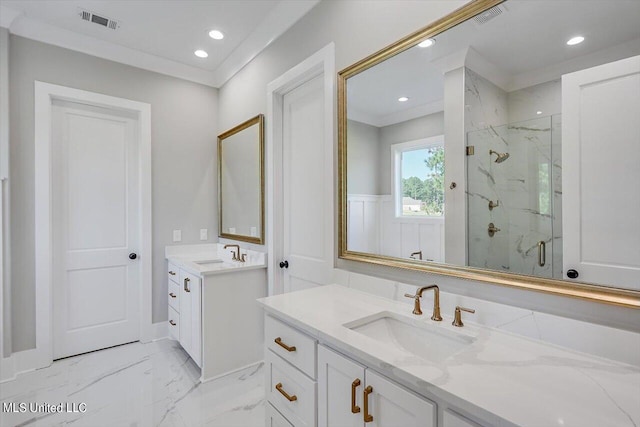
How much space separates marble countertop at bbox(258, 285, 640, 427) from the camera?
0.66 metres

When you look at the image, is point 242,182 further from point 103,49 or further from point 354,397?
point 354,397

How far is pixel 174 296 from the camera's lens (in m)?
2.88

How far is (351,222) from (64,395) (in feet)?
7.75

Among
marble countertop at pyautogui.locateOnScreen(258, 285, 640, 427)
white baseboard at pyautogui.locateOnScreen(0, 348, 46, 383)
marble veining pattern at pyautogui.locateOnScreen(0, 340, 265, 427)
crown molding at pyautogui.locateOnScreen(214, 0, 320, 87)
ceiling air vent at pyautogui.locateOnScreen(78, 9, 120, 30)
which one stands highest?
ceiling air vent at pyautogui.locateOnScreen(78, 9, 120, 30)

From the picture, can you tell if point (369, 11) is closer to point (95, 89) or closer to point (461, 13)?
point (461, 13)

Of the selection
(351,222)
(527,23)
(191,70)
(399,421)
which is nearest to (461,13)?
(527,23)

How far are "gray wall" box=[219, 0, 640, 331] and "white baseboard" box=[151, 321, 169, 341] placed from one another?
7.27 ft

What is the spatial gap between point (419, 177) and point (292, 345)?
953 mm

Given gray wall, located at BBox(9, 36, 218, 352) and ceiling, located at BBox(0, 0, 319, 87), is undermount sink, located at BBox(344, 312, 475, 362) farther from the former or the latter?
gray wall, located at BBox(9, 36, 218, 352)

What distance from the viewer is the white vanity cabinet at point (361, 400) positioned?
840 mm

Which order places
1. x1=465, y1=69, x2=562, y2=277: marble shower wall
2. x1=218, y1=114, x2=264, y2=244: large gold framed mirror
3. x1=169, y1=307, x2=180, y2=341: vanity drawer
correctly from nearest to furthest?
x1=465, y1=69, x2=562, y2=277: marble shower wall → x1=218, y1=114, x2=264, y2=244: large gold framed mirror → x1=169, y1=307, x2=180, y2=341: vanity drawer

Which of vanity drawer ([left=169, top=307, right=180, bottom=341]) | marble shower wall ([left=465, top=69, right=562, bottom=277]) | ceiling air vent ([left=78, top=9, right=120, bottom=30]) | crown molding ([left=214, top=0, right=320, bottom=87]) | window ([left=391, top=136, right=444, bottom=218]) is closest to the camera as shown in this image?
marble shower wall ([left=465, top=69, right=562, bottom=277])

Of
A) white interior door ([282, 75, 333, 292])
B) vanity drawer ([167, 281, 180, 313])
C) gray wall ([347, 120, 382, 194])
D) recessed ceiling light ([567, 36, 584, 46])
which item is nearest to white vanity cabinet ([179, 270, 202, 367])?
vanity drawer ([167, 281, 180, 313])

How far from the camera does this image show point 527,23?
3.62 ft
